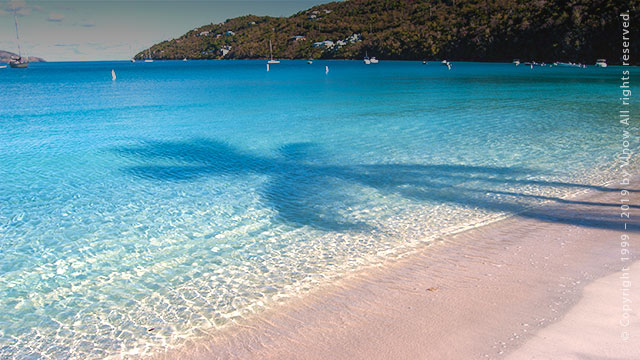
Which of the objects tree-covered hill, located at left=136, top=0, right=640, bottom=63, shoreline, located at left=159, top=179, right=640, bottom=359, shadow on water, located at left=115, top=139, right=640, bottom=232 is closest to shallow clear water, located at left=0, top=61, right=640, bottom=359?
shadow on water, located at left=115, top=139, right=640, bottom=232

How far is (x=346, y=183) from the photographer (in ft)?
41.4

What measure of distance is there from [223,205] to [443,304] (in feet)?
21.3

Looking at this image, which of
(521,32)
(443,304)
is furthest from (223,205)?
(521,32)

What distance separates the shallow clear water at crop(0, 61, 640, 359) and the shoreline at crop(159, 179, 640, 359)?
0.54m

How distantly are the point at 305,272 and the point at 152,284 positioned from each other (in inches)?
93.9

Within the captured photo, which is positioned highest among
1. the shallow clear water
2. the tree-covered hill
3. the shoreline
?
the tree-covered hill

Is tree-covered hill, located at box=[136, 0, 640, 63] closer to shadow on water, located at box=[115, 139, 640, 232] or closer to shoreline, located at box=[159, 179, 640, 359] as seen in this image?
shadow on water, located at box=[115, 139, 640, 232]

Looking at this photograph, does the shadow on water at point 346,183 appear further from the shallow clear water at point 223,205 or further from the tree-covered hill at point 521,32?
the tree-covered hill at point 521,32

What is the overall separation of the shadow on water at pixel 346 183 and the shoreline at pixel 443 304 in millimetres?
1561

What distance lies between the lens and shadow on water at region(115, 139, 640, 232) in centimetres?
959

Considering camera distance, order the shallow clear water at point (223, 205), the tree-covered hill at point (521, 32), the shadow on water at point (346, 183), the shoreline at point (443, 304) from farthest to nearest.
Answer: the tree-covered hill at point (521, 32), the shadow on water at point (346, 183), the shallow clear water at point (223, 205), the shoreline at point (443, 304)

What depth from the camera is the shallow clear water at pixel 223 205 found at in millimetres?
6219

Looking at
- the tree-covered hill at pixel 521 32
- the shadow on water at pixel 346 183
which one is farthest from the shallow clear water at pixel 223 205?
the tree-covered hill at pixel 521 32

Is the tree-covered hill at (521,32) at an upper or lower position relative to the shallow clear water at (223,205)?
upper
